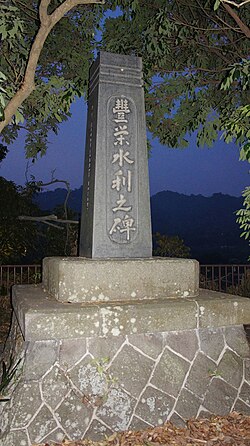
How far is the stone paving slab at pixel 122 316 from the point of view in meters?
3.11

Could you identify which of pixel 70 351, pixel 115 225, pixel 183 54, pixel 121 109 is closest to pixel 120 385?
pixel 70 351

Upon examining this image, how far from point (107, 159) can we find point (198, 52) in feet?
15.5

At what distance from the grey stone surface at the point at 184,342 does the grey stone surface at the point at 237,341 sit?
36 centimetres

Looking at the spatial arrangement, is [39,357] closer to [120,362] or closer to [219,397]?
[120,362]

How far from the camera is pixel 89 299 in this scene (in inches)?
136

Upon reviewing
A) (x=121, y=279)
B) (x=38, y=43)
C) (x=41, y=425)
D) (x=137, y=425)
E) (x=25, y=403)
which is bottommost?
(x=137, y=425)

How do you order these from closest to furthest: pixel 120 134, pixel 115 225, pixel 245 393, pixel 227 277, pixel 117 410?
pixel 117 410
pixel 245 393
pixel 115 225
pixel 120 134
pixel 227 277

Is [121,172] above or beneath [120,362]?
above

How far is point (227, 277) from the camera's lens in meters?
10.6

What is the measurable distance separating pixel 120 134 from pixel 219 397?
2.78 metres

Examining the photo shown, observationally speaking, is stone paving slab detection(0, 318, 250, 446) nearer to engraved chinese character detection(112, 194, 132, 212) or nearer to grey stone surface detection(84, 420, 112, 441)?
grey stone surface detection(84, 420, 112, 441)

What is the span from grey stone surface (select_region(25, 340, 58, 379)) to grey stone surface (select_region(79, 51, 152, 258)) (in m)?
1.07

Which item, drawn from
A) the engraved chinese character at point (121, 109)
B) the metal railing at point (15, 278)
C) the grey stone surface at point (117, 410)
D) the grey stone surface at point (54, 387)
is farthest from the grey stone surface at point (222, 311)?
the metal railing at point (15, 278)

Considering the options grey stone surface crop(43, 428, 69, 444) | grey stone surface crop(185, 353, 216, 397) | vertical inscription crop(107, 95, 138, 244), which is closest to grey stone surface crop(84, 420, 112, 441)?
grey stone surface crop(43, 428, 69, 444)
